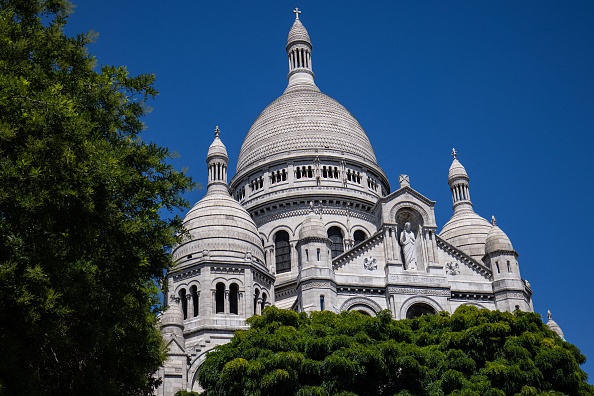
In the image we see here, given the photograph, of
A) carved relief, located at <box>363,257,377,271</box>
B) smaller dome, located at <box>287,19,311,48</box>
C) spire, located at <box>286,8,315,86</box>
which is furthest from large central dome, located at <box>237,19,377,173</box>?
carved relief, located at <box>363,257,377,271</box>

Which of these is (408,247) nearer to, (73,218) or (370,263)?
(370,263)

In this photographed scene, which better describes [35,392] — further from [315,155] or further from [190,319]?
[315,155]

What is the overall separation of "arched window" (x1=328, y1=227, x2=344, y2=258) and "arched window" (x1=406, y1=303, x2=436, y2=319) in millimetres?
13496

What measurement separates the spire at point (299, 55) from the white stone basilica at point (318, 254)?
38.3ft

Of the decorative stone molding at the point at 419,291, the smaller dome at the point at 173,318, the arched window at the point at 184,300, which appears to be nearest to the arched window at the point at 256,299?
the arched window at the point at 184,300

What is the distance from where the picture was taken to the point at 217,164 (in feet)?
175

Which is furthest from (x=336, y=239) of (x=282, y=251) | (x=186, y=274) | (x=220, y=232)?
(x=186, y=274)

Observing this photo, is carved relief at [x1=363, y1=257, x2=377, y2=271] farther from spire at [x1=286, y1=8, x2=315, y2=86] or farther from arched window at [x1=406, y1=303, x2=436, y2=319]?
spire at [x1=286, y1=8, x2=315, y2=86]

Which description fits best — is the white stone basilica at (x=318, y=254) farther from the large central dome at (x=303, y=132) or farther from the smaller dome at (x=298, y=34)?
the smaller dome at (x=298, y=34)

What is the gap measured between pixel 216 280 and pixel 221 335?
3202mm

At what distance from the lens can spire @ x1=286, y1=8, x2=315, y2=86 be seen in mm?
71125

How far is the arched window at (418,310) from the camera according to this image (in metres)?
41.9

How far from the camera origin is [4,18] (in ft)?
61.9

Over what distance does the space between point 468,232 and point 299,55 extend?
2552cm
